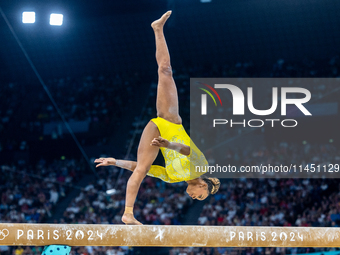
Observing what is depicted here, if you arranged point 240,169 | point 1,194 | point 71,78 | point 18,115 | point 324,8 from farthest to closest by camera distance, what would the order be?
point 71,78 < point 18,115 < point 324,8 < point 1,194 < point 240,169

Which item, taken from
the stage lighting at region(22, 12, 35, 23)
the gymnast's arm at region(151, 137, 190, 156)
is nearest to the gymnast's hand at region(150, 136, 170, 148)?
the gymnast's arm at region(151, 137, 190, 156)

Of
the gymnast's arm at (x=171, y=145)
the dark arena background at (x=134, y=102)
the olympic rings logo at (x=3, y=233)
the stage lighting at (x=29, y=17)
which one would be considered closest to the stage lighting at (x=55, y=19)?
the stage lighting at (x=29, y=17)

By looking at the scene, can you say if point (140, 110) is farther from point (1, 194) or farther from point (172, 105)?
point (172, 105)

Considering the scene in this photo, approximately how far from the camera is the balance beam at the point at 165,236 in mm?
5062

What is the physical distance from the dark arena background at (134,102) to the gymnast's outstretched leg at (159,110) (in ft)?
21.7

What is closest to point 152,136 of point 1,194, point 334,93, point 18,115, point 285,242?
point 285,242

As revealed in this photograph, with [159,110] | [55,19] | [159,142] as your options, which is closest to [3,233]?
[159,142]

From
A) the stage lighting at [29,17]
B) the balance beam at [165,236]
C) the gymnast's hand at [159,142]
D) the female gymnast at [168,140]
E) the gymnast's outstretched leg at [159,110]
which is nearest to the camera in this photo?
the gymnast's hand at [159,142]

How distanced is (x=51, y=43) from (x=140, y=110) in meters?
5.86

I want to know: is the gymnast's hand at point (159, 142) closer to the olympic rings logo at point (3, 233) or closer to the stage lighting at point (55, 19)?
the olympic rings logo at point (3, 233)

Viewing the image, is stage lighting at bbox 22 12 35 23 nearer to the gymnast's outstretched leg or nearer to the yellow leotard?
the gymnast's outstretched leg

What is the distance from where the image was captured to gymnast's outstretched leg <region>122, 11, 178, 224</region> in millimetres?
5223

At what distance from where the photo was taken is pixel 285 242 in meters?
5.18

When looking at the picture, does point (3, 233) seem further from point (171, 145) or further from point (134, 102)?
point (134, 102)
